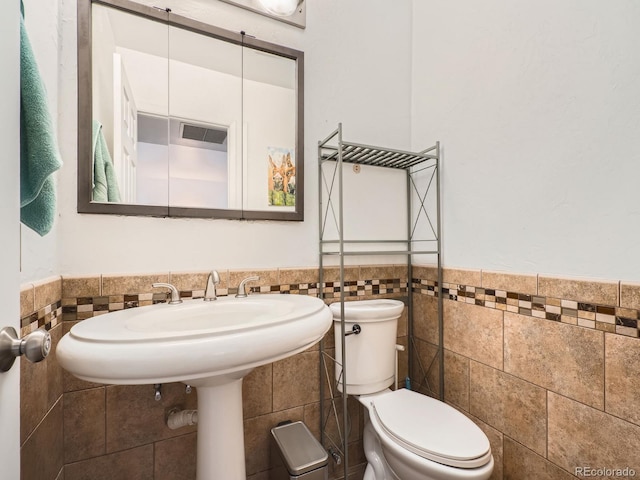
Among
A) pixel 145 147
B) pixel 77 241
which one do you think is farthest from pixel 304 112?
pixel 77 241

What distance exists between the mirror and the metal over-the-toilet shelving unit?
0.16 m

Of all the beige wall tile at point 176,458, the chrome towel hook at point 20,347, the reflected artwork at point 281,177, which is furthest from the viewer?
the reflected artwork at point 281,177

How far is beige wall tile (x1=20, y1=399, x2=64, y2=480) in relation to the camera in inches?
28.5

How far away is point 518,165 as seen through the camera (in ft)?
3.68

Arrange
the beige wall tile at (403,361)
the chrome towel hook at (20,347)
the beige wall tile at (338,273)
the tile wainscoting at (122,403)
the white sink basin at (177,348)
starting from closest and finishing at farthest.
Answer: the chrome towel hook at (20,347) < the white sink basin at (177,348) < the tile wainscoting at (122,403) < the beige wall tile at (338,273) < the beige wall tile at (403,361)

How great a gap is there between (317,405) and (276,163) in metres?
1.10

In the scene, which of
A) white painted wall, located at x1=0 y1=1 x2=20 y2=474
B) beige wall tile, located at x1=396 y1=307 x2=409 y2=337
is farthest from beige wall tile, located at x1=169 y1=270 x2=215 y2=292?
beige wall tile, located at x1=396 y1=307 x2=409 y2=337

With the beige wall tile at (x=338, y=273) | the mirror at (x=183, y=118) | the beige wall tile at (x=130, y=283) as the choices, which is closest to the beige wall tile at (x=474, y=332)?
the beige wall tile at (x=338, y=273)

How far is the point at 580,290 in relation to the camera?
0.94m

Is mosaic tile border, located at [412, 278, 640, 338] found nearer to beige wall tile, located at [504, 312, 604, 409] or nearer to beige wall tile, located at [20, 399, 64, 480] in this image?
beige wall tile, located at [504, 312, 604, 409]

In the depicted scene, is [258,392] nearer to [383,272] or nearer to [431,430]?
[431,430]

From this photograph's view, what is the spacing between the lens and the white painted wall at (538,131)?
86cm

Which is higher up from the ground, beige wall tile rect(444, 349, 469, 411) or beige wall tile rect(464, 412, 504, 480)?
beige wall tile rect(444, 349, 469, 411)

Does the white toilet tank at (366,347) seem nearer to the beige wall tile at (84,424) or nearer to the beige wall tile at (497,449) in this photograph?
the beige wall tile at (497,449)
